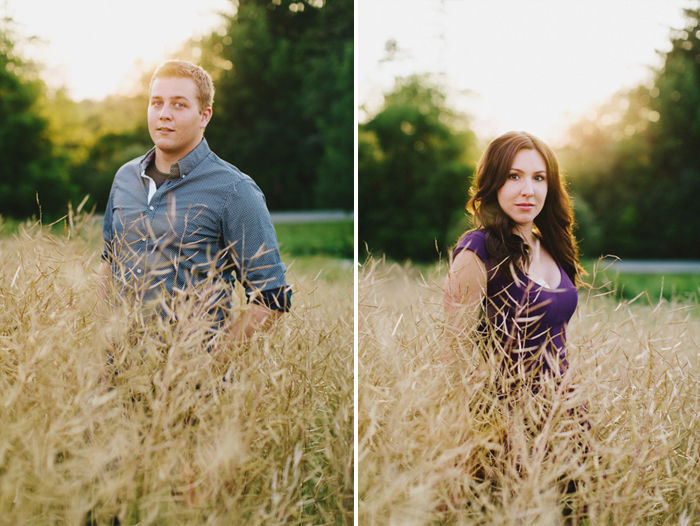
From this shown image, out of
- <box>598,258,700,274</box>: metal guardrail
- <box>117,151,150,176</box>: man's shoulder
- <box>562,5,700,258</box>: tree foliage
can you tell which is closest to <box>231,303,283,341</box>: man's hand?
<box>117,151,150,176</box>: man's shoulder

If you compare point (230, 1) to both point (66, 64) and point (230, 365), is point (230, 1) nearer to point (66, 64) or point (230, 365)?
point (66, 64)

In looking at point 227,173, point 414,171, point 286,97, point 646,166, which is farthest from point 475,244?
point 646,166

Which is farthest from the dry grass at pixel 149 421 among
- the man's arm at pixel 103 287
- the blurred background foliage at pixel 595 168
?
the blurred background foliage at pixel 595 168

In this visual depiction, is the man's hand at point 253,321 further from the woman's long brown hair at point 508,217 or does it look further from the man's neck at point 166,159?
the woman's long brown hair at point 508,217

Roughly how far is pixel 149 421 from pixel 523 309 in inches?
34.9

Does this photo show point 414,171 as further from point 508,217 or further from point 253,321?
point 253,321

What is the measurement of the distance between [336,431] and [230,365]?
1.05ft

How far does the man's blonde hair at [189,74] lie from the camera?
1312 millimetres

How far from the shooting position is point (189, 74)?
1320 mm

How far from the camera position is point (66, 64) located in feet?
9.41

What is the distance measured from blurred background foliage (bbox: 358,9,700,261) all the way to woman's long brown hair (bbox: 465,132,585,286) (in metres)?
2.27

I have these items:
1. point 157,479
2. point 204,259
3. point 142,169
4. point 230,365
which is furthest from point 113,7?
point 157,479

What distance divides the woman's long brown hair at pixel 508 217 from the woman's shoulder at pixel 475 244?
0.04ft

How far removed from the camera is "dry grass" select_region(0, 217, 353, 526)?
0.99m
